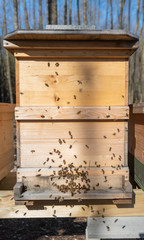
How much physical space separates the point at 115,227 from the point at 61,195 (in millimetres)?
648

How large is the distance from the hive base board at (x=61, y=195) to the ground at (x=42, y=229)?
258 centimetres

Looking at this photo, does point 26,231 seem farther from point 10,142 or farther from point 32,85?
point 32,85

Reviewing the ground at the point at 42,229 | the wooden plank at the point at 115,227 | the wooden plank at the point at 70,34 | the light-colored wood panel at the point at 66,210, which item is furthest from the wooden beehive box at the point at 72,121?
the ground at the point at 42,229

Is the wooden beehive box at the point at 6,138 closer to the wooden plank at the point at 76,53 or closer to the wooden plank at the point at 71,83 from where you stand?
the wooden plank at the point at 71,83

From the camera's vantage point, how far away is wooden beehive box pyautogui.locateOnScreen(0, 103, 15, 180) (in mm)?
2600

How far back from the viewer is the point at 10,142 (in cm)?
298

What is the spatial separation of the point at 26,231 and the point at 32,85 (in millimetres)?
3562

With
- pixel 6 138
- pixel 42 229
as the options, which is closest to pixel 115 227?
pixel 6 138

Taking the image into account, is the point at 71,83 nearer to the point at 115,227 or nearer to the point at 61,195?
the point at 61,195

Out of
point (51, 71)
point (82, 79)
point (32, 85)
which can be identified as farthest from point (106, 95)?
point (32, 85)

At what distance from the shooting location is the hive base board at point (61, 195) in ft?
6.44

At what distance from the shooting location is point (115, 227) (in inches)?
83.1

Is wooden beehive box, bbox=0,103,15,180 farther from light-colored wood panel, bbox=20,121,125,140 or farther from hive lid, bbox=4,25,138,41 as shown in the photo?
hive lid, bbox=4,25,138,41

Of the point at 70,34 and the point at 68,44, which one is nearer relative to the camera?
the point at 70,34
